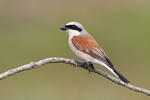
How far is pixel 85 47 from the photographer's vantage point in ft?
17.6

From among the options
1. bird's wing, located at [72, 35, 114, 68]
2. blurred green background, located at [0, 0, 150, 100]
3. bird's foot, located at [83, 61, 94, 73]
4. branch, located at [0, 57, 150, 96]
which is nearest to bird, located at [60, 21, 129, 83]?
bird's wing, located at [72, 35, 114, 68]

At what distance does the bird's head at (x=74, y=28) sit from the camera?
542cm

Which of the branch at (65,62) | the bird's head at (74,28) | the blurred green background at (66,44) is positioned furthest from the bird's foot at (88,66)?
the blurred green background at (66,44)

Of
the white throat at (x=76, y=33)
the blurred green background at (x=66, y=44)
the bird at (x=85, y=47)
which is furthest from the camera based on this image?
the blurred green background at (x=66, y=44)

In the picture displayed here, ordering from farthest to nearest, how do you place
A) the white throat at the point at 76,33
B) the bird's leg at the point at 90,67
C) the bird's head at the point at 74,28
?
1. the white throat at the point at 76,33
2. the bird's head at the point at 74,28
3. the bird's leg at the point at 90,67

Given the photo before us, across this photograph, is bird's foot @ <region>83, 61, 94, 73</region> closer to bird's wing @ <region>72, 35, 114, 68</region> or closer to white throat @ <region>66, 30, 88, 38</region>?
bird's wing @ <region>72, 35, 114, 68</region>

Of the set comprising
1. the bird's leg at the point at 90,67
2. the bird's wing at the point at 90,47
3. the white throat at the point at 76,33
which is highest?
the white throat at the point at 76,33

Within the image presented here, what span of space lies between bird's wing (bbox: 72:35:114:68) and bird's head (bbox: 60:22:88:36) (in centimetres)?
6

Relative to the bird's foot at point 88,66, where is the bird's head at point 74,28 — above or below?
above

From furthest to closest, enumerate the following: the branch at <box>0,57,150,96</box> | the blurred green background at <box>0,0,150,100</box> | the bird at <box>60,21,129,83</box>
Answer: the blurred green background at <box>0,0,150,100</box>, the bird at <box>60,21,129,83</box>, the branch at <box>0,57,150,96</box>

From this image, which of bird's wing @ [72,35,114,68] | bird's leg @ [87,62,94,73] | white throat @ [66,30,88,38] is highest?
white throat @ [66,30,88,38]

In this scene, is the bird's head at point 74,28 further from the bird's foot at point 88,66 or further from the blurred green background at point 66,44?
the blurred green background at point 66,44

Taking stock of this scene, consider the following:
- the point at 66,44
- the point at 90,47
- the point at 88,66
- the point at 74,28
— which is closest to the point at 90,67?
the point at 88,66

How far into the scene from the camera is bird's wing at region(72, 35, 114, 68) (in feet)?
17.0
